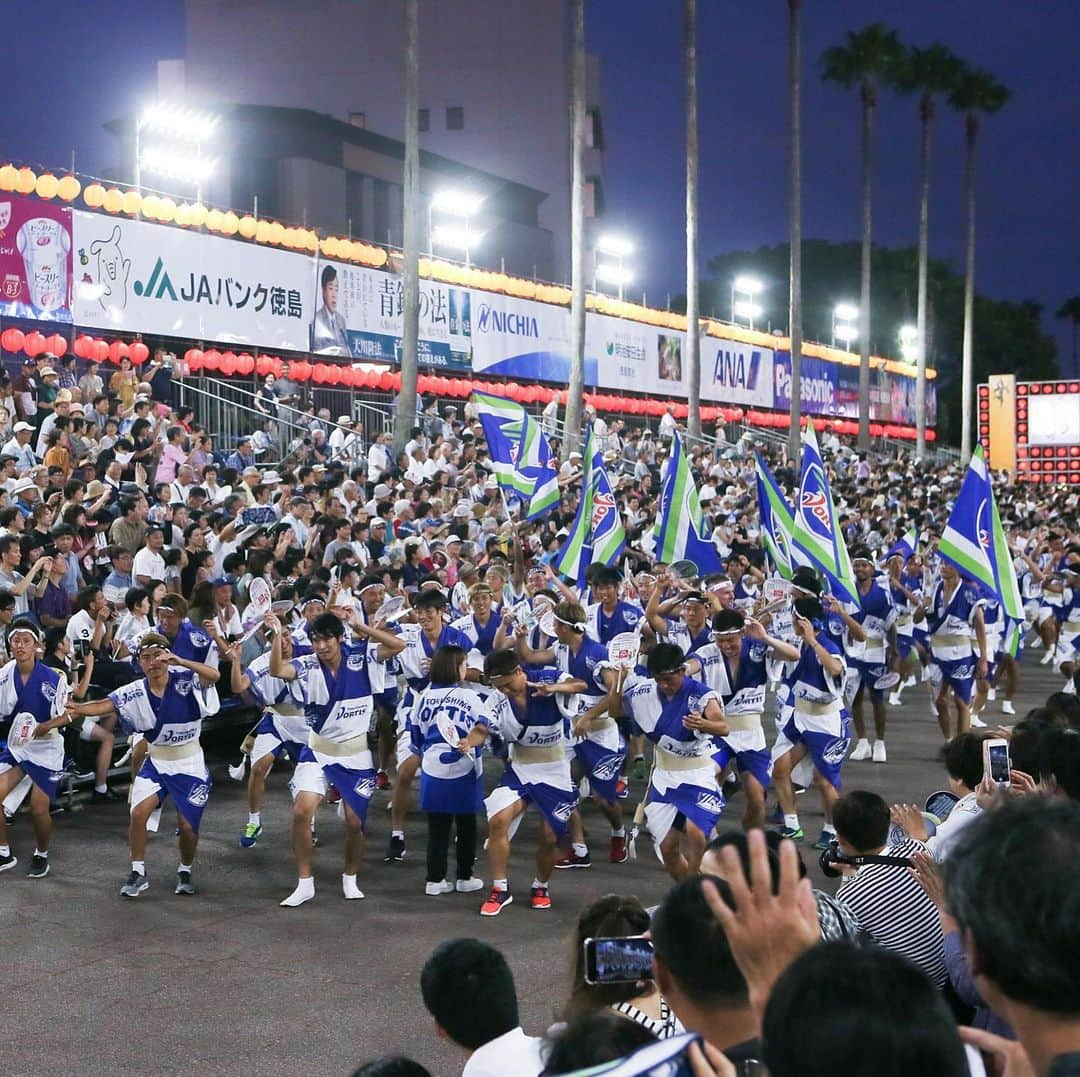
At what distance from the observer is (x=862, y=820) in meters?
5.21

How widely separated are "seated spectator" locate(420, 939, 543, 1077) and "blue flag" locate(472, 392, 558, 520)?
13.0 meters

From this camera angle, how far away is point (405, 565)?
15602 millimetres

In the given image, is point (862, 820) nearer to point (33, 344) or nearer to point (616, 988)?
point (616, 988)

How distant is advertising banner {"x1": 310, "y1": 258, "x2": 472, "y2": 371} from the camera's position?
89.1ft

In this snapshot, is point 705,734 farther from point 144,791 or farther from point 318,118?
point 318,118

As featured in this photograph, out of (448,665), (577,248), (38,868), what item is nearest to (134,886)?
(38,868)

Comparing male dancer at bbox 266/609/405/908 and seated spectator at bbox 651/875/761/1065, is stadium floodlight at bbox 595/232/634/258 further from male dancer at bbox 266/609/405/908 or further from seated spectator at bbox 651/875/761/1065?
seated spectator at bbox 651/875/761/1065

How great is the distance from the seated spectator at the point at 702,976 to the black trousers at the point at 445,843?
691 cm

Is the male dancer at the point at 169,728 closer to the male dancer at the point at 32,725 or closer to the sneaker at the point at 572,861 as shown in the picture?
the male dancer at the point at 32,725

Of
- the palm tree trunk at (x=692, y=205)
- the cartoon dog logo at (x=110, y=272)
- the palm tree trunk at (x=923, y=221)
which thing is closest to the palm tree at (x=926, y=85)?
the palm tree trunk at (x=923, y=221)

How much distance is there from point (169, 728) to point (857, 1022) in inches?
333

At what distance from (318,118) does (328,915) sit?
1343 inches

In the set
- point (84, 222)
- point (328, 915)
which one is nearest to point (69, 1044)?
point (328, 915)

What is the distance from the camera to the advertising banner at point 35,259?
2008cm
